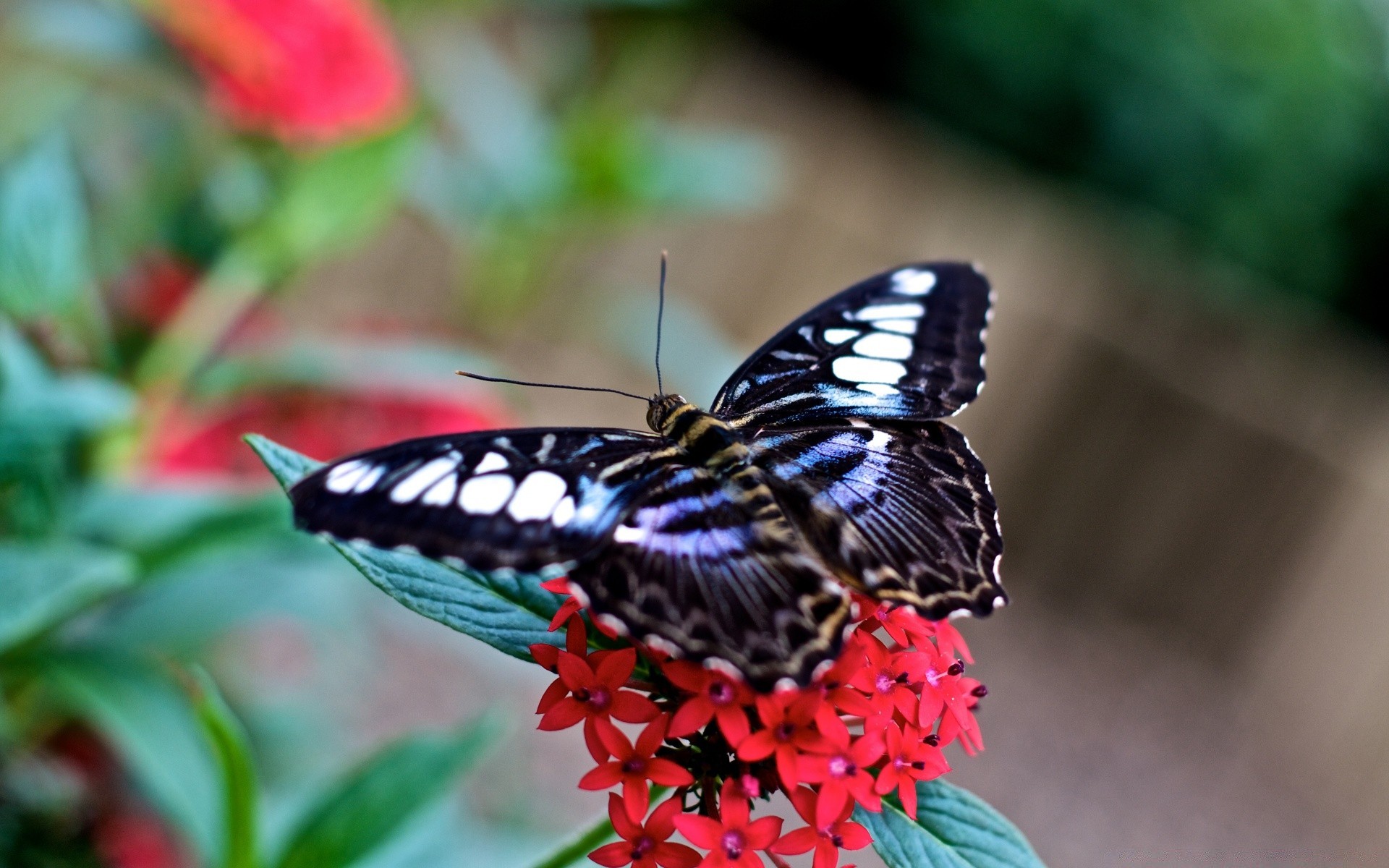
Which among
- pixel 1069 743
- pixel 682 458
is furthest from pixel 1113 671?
pixel 682 458

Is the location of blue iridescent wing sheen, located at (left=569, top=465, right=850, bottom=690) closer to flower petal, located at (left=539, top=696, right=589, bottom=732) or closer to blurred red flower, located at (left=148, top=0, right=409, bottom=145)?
flower petal, located at (left=539, top=696, right=589, bottom=732)

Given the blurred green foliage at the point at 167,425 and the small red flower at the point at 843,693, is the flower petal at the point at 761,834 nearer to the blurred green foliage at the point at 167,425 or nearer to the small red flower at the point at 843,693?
the small red flower at the point at 843,693

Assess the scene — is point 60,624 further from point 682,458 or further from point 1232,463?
point 1232,463

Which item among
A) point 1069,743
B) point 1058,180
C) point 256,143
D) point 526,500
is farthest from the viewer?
point 1058,180

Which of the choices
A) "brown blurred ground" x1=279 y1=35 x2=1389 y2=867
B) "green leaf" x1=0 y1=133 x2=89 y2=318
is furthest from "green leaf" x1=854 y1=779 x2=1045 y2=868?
"brown blurred ground" x1=279 y1=35 x2=1389 y2=867

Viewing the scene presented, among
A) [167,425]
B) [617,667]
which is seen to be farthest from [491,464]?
[167,425]

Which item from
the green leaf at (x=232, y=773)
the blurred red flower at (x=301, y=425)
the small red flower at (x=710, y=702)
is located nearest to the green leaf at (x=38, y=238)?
the blurred red flower at (x=301, y=425)
